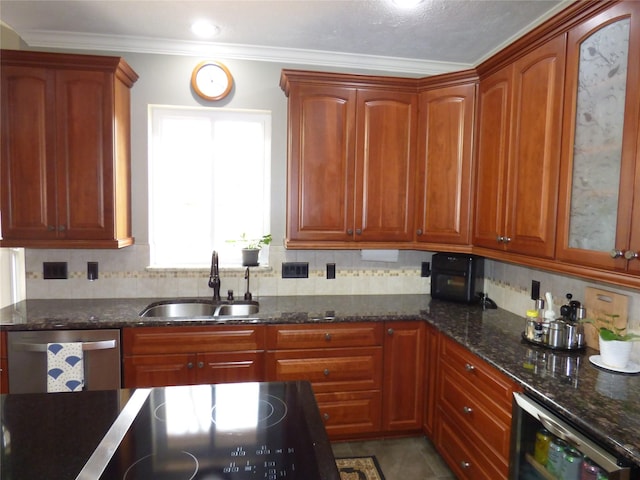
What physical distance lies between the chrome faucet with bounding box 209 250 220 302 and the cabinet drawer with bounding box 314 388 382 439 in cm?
96

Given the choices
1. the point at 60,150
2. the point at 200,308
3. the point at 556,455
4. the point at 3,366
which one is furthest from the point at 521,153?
the point at 3,366

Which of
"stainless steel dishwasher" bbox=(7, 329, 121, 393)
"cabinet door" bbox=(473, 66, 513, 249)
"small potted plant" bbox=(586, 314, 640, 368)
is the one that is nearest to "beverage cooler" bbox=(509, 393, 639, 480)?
"small potted plant" bbox=(586, 314, 640, 368)

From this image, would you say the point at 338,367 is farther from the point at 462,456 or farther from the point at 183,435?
the point at 183,435

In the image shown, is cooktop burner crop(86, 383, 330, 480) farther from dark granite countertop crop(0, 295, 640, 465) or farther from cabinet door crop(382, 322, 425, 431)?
cabinet door crop(382, 322, 425, 431)

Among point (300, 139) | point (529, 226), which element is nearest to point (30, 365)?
point (300, 139)

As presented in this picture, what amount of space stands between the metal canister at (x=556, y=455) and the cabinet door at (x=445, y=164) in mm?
1329

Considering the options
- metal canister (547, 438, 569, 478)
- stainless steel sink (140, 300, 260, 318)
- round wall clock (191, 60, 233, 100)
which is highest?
round wall clock (191, 60, 233, 100)

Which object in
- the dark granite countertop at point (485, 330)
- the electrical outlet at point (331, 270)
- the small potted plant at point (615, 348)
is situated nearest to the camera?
the dark granite countertop at point (485, 330)

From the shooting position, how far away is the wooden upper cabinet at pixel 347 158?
2.62m

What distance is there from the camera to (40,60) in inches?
92.3

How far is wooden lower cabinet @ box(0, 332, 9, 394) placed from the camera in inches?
85.4

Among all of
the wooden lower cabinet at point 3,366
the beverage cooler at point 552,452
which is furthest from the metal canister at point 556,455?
the wooden lower cabinet at point 3,366

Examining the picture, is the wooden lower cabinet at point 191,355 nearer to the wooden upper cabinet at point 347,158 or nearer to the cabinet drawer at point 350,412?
the cabinet drawer at point 350,412

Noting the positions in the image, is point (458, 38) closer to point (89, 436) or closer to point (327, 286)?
point (327, 286)
